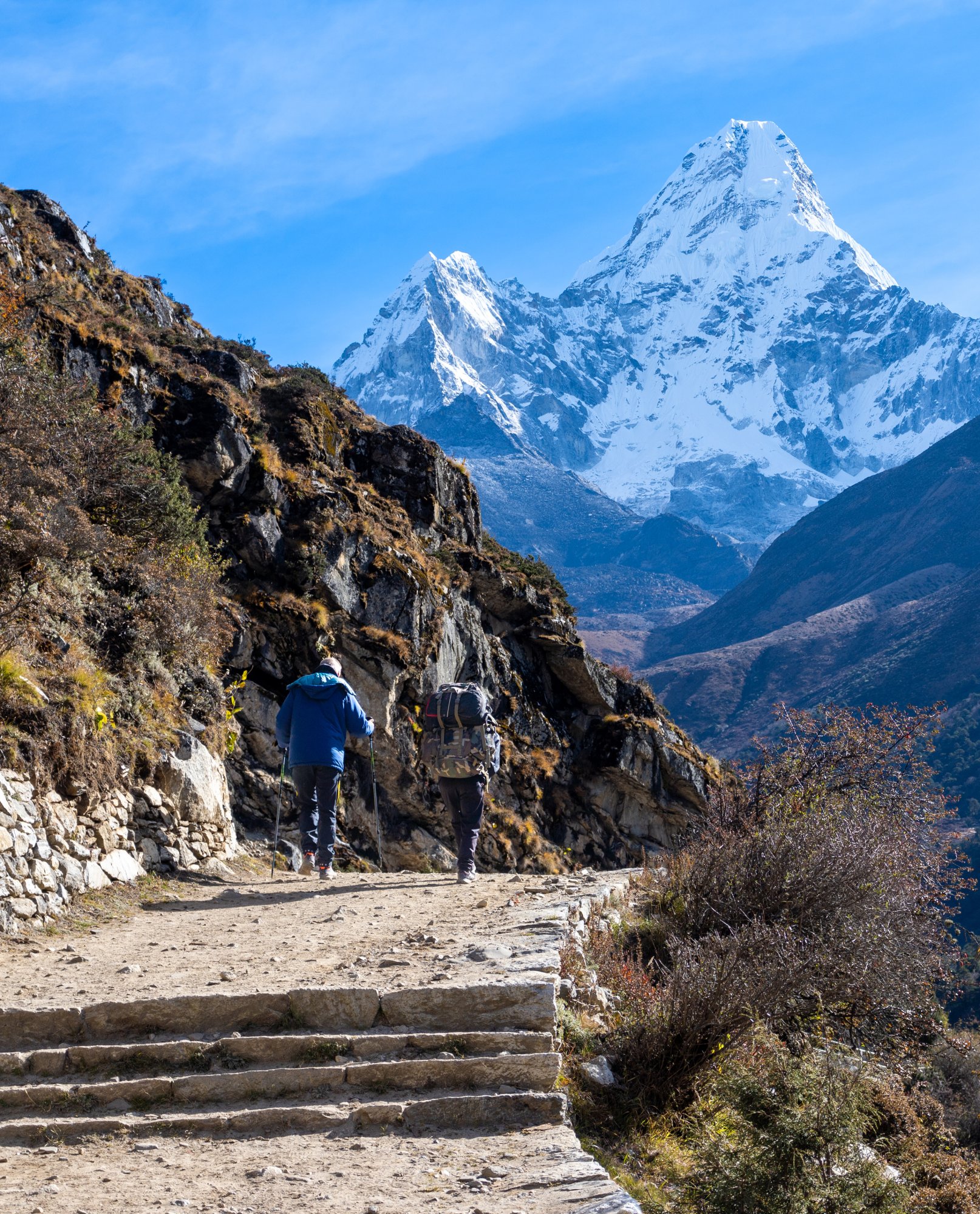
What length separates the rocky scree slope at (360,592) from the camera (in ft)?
49.9

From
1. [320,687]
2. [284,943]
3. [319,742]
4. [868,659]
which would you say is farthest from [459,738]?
[868,659]

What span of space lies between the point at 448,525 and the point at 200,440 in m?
6.98

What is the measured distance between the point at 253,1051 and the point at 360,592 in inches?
488

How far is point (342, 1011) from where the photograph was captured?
5.45 meters

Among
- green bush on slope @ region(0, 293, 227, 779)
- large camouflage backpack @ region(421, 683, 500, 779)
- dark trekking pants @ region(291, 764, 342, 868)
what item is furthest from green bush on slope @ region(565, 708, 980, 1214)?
green bush on slope @ region(0, 293, 227, 779)

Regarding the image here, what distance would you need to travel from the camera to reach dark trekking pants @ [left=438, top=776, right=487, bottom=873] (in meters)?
9.71

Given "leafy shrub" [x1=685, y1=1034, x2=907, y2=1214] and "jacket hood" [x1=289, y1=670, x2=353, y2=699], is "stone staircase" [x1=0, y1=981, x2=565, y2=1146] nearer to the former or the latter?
"leafy shrub" [x1=685, y1=1034, x2=907, y2=1214]

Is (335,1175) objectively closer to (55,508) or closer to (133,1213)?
(133,1213)

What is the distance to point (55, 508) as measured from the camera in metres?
9.59

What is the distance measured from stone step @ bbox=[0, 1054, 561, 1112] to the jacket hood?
15.9 ft

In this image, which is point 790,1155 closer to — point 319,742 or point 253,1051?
point 253,1051

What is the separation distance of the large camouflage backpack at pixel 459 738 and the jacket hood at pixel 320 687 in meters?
0.91

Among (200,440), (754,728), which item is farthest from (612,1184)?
(754,728)

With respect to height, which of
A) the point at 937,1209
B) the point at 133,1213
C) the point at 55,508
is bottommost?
the point at 937,1209
